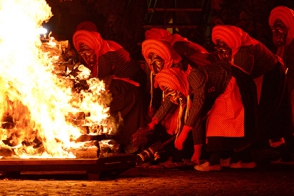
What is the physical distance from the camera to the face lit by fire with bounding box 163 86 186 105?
14812 millimetres

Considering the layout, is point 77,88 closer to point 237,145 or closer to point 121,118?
point 121,118

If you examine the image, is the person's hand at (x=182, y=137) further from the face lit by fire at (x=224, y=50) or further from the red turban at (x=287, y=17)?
the red turban at (x=287, y=17)

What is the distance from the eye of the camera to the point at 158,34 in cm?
1656

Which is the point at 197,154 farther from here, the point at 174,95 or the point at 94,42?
the point at 94,42

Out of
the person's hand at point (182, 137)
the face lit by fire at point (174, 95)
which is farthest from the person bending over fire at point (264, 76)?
the person's hand at point (182, 137)

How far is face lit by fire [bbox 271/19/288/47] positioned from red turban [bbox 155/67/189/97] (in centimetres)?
177

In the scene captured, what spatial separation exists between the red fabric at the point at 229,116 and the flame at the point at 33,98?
1514 mm

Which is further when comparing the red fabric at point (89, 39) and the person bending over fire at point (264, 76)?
the red fabric at point (89, 39)

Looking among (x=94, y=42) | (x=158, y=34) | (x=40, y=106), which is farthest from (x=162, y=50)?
(x=40, y=106)

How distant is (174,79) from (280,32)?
6.91 ft

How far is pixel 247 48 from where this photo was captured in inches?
573

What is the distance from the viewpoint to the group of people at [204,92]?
1437 cm

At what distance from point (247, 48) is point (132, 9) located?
4329mm

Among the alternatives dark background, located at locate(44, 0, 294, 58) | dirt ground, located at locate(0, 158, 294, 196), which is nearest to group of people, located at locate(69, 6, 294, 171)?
dirt ground, located at locate(0, 158, 294, 196)
